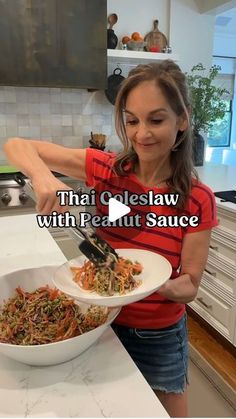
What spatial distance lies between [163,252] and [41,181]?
35 centimetres

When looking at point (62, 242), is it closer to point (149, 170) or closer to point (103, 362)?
point (149, 170)

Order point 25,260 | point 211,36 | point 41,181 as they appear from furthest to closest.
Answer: point 211,36, point 25,260, point 41,181

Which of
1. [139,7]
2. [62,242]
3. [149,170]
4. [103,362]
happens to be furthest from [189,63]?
[103,362]

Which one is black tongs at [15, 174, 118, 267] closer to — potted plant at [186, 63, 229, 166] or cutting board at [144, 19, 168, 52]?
potted plant at [186, 63, 229, 166]

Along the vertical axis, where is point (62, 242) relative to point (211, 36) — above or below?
below

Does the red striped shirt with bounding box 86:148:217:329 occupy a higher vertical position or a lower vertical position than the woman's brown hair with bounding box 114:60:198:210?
lower

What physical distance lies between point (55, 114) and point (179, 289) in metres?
2.10

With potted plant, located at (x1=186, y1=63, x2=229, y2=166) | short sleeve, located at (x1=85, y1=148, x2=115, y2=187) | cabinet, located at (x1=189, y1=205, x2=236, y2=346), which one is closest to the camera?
short sleeve, located at (x1=85, y1=148, x2=115, y2=187)

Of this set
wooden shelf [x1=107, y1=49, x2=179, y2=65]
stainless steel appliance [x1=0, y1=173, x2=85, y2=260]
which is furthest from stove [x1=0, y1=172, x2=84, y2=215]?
wooden shelf [x1=107, y1=49, x2=179, y2=65]

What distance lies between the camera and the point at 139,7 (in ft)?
8.45

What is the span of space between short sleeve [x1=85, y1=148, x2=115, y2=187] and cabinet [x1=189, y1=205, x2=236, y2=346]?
3.30ft

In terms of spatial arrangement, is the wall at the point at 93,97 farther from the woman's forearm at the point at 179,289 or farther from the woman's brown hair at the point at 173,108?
the woman's forearm at the point at 179,289

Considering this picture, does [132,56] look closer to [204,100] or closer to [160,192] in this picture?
[204,100]

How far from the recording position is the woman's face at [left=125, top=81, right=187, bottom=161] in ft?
2.63
